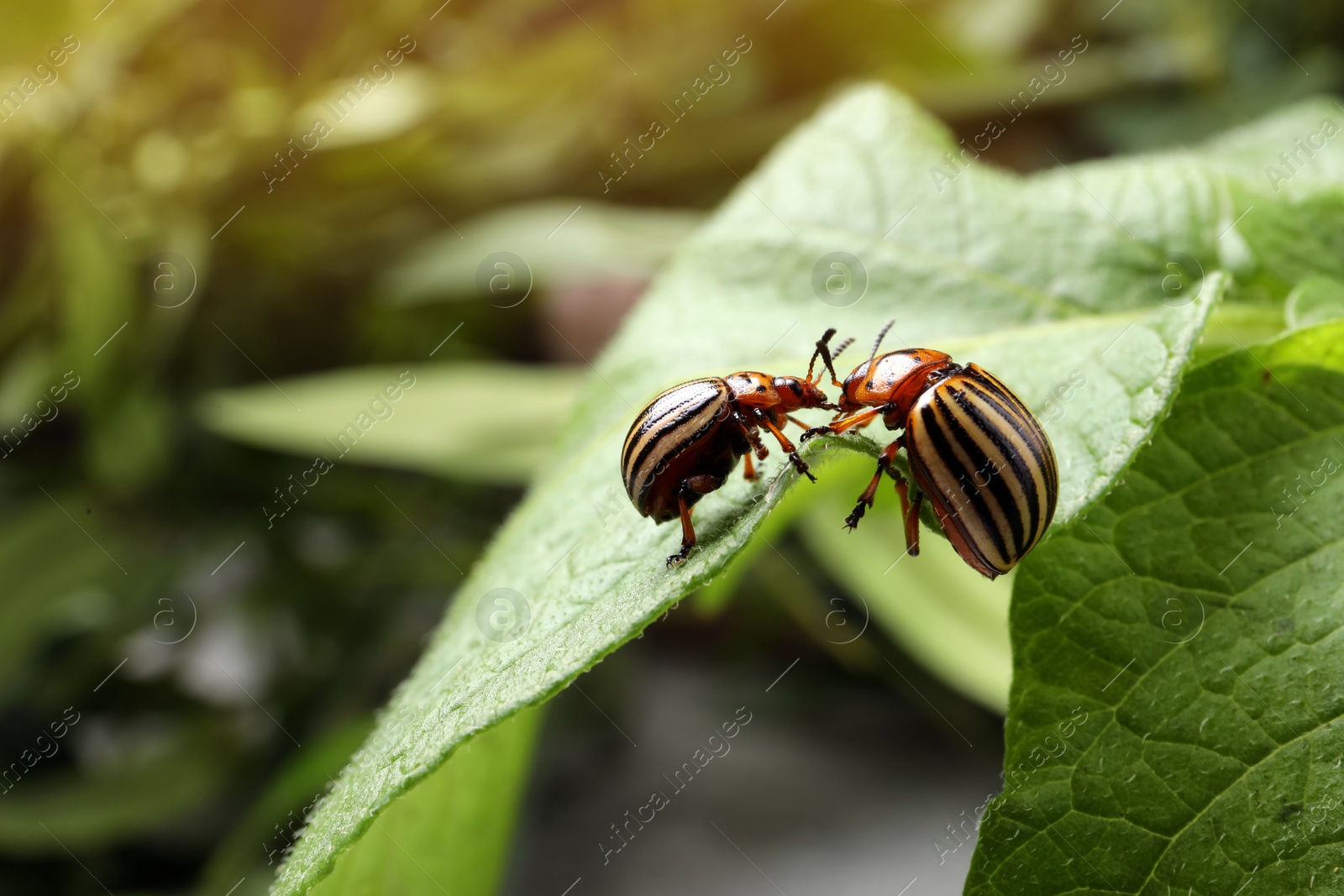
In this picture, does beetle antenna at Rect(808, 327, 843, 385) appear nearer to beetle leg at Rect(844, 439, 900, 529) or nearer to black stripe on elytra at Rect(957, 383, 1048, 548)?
beetle leg at Rect(844, 439, 900, 529)

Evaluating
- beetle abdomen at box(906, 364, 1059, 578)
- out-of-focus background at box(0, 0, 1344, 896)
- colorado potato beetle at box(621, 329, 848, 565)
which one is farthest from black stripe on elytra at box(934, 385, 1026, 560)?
out-of-focus background at box(0, 0, 1344, 896)

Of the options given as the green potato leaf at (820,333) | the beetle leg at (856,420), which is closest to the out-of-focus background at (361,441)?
the green potato leaf at (820,333)

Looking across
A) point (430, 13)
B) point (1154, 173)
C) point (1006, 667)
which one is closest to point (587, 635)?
point (1154, 173)

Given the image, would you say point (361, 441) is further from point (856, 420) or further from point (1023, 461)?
point (1023, 461)

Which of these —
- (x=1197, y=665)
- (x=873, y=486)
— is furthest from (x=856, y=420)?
(x=1197, y=665)

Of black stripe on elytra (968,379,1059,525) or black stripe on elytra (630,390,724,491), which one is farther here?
black stripe on elytra (630,390,724,491)

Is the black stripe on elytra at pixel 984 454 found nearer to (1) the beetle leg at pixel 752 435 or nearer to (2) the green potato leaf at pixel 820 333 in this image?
(2) the green potato leaf at pixel 820 333

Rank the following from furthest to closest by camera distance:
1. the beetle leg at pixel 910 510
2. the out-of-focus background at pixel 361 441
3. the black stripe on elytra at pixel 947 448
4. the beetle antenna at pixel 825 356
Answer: the out-of-focus background at pixel 361 441 < the beetle antenna at pixel 825 356 < the beetle leg at pixel 910 510 < the black stripe on elytra at pixel 947 448
